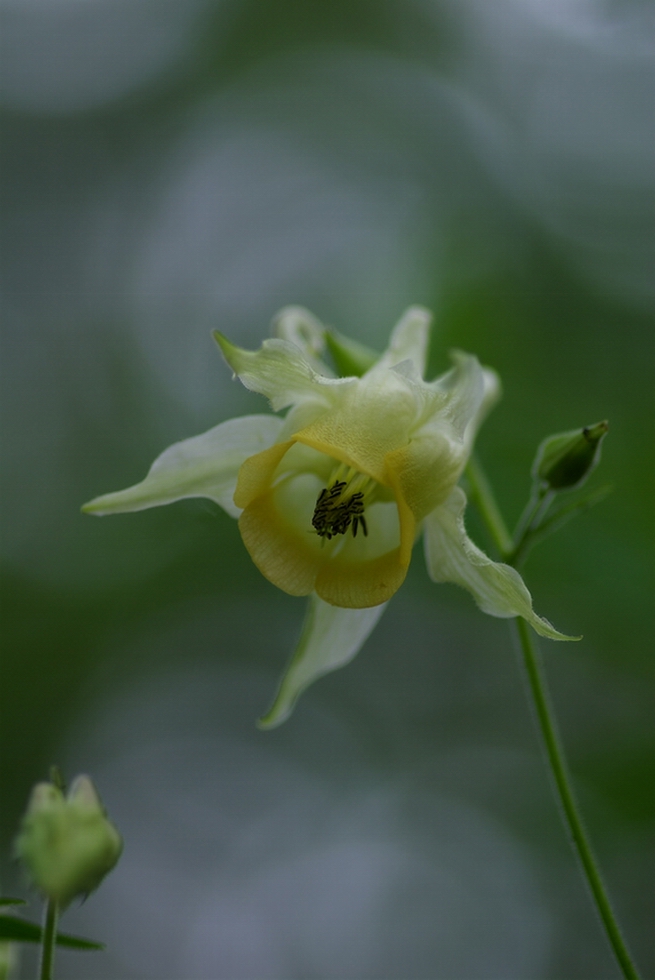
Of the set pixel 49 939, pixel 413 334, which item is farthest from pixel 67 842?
pixel 413 334

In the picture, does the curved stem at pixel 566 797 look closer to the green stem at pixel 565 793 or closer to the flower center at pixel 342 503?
the green stem at pixel 565 793

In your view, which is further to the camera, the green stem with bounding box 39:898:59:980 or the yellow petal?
the yellow petal

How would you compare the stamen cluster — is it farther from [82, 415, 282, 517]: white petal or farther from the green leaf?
the green leaf

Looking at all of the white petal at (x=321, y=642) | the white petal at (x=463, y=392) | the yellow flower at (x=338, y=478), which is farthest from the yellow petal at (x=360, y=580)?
the white petal at (x=463, y=392)

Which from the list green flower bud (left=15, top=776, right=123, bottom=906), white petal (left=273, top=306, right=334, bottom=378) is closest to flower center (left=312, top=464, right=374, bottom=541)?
white petal (left=273, top=306, right=334, bottom=378)

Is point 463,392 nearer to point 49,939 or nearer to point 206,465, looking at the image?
point 206,465

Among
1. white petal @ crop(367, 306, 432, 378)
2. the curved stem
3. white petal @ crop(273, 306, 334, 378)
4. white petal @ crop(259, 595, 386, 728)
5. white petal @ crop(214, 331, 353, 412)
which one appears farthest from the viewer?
white petal @ crop(273, 306, 334, 378)
